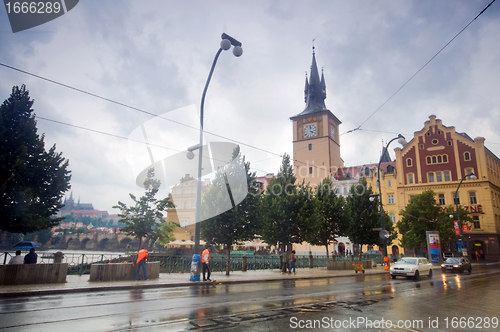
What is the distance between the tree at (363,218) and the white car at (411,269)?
38.3 ft

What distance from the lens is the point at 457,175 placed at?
50469mm

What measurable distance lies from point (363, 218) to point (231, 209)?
703 inches

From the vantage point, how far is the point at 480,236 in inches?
1857

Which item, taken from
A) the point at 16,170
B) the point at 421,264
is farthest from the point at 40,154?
the point at 421,264

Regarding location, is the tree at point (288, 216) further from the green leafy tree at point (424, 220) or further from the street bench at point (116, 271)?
the green leafy tree at point (424, 220)

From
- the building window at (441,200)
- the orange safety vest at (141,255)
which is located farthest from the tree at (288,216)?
the building window at (441,200)

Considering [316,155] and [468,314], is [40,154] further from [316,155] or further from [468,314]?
[316,155]

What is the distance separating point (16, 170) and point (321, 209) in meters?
25.1

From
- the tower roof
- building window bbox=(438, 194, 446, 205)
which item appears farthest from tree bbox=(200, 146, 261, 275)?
the tower roof

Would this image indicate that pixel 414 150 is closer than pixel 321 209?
No

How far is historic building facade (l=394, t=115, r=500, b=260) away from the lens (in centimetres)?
4753

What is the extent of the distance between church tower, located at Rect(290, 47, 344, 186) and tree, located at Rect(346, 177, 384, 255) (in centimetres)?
2976

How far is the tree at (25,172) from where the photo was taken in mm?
19797

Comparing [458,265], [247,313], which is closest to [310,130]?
[458,265]
